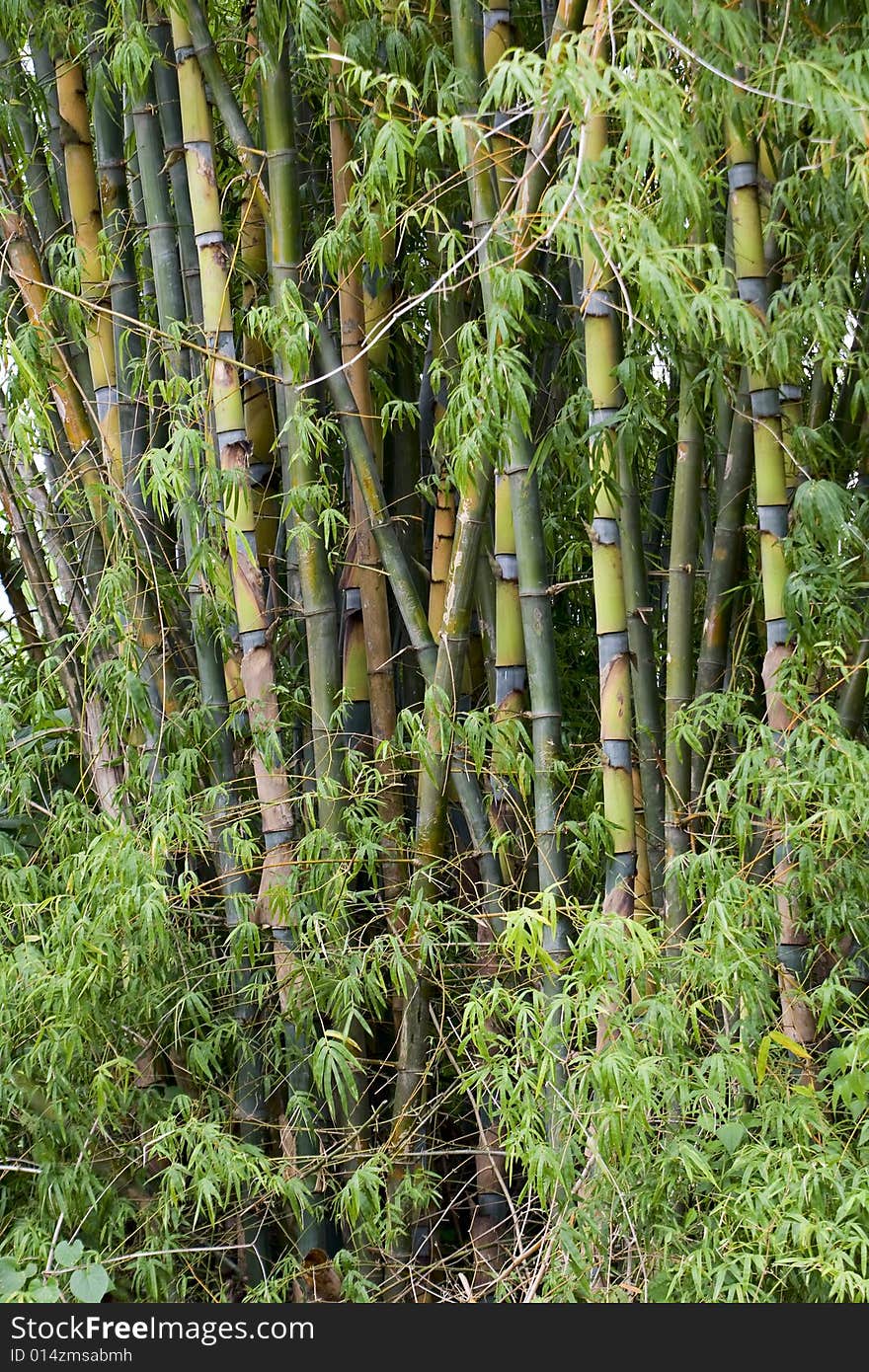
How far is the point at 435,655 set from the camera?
259cm

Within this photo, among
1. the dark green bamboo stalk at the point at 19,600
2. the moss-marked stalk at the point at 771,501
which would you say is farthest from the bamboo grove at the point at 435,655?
the dark green bamboo stalk at the point at 19,600

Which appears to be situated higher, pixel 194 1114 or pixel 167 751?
pixel 167 751

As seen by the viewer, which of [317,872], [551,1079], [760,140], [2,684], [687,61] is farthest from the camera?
[2,684]

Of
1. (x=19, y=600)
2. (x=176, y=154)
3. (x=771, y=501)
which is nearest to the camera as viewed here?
(x=771, y=501)

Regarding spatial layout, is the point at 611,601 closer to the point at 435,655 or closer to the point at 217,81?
the point at 435,655

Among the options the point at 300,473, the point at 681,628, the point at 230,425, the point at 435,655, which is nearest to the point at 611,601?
the point at 681,628

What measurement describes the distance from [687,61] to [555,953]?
5.47 ft

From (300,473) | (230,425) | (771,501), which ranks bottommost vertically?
(771,501)

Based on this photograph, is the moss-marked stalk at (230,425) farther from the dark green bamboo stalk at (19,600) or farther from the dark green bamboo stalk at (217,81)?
the dark green bamboo stalk at (19,600)

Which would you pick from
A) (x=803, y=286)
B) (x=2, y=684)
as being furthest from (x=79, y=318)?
(x=803, y=286)

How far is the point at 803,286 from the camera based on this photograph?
2.32 meters

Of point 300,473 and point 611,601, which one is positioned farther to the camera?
point 300,473

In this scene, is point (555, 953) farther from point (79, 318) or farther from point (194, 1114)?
point (79, 318)

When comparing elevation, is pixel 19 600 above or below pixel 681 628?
above
